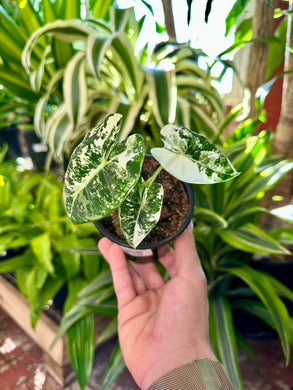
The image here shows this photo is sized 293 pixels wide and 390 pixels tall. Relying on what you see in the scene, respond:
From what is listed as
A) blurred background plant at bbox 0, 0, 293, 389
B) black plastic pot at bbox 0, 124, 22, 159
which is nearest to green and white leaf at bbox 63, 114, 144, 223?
blurred background plant at bbox 0, 0, 293, 389

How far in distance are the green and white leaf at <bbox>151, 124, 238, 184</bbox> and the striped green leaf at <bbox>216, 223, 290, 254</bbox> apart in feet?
1.16

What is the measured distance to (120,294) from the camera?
62 centimetres

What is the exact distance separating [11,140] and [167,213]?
4.28 ft

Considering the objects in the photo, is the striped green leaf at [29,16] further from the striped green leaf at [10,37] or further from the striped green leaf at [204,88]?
the striped green leaf at [204,88]

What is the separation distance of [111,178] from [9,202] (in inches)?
28.0

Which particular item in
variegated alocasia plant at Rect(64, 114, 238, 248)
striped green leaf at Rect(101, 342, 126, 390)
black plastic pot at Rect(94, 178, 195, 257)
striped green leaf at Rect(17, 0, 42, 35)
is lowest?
striped green leaf at Rect(101, 342, 126, 390)

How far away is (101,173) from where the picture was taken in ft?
1.20

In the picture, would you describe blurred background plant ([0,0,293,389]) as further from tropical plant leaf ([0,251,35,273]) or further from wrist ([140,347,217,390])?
wrist ([140,347,217,390])

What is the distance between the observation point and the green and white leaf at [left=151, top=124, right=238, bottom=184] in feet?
1.15

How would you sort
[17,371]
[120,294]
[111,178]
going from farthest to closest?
[17,371] < [120,294] < [111,178]

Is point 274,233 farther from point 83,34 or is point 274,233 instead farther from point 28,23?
point 28,23

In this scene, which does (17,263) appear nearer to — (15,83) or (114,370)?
(114,370)

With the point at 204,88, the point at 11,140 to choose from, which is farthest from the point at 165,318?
the point at 11,140

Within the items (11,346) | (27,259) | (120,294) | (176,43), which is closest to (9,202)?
(27,259)
